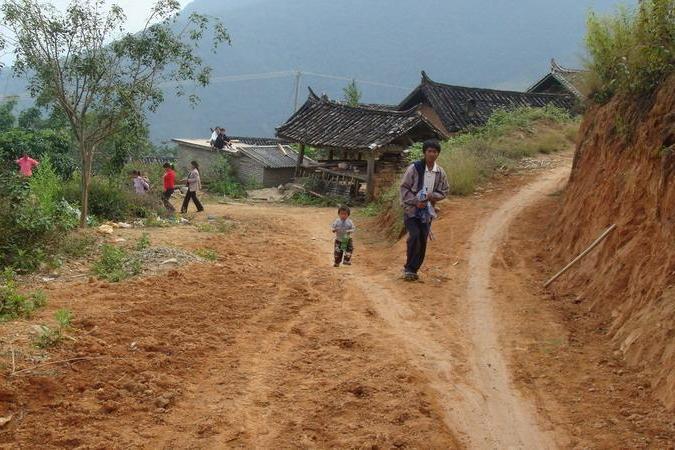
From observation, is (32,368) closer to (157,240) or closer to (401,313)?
(401,313)

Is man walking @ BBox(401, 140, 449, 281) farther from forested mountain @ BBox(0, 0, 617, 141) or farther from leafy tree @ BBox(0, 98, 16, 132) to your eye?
forested mountain @ BBox(0, 0, 617, 141)

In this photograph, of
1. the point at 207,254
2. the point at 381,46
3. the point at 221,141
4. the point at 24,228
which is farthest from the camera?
the point at 381,46

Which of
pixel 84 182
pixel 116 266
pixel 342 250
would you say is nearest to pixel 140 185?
pixel 84 182

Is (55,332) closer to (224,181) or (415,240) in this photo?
(415,240)

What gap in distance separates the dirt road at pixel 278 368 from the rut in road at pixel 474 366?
0.02m

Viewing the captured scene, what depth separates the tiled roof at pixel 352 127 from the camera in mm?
24500

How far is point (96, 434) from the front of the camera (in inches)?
197

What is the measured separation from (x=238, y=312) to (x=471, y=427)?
3465mm

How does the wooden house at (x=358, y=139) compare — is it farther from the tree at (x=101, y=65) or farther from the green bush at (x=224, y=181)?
the tree at (x=101, y=65)

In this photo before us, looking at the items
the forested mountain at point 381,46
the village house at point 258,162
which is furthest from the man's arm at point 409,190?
the forested mountain at point 381,46

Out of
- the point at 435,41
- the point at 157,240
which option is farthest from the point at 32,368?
the point at 435,41

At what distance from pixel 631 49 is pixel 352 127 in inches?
670

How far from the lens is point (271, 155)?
110ft

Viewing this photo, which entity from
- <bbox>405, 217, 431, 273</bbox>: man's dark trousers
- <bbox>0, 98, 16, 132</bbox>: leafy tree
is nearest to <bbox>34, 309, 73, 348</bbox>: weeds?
<bbox>405, 217, 431, 273</bbox>: man's dark trousers
